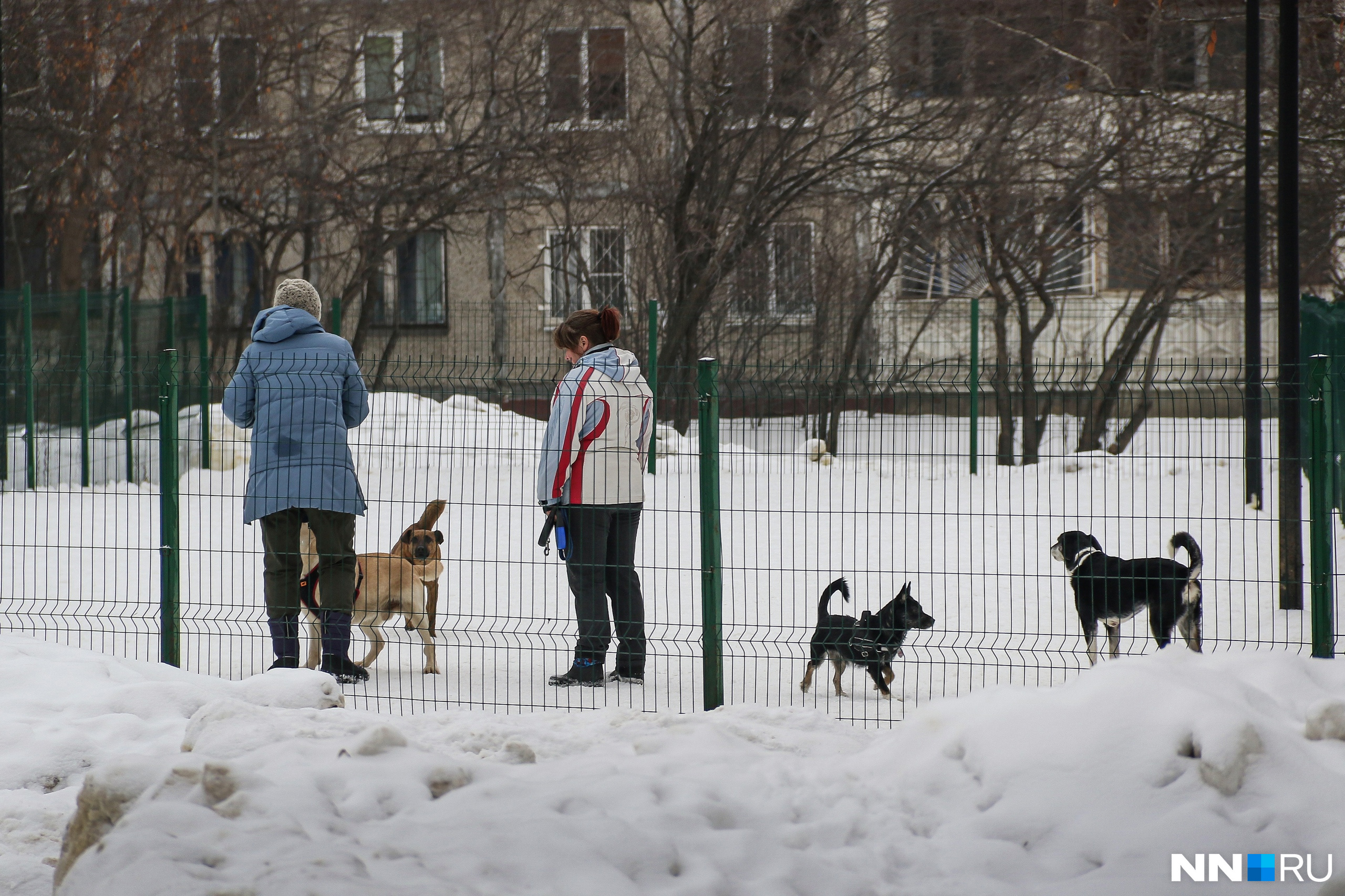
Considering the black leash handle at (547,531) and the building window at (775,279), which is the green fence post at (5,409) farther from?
the building window at (775,279)

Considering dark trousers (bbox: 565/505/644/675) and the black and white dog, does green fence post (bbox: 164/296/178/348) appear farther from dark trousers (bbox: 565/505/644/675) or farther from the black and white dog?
the black and white dog

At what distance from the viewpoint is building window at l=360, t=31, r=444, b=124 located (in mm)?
18766

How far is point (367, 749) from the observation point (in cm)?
423

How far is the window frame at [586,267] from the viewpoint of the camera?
59.9ft

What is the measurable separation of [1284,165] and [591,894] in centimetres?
682

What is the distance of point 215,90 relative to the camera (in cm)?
1759

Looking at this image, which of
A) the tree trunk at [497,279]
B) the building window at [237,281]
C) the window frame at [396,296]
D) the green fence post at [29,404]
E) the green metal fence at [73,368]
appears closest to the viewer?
the green fence post at [29,404]

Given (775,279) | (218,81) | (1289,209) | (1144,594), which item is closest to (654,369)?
(775,279)

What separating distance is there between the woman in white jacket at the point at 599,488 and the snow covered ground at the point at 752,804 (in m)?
1.60

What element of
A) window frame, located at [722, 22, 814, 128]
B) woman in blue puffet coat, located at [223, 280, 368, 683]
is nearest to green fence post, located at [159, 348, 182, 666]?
woman in blue puffet coat, located at [223, 280, 368, 683]

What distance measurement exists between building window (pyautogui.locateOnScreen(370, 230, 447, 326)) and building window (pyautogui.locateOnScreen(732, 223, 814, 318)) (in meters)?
5.52

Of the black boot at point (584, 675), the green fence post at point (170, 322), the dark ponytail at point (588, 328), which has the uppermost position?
the green fence post at point (170, 322)

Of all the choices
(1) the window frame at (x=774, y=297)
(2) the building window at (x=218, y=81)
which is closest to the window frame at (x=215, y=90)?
(2) the building window at (x=218, y=81)

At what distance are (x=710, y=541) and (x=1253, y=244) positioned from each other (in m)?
6.08
